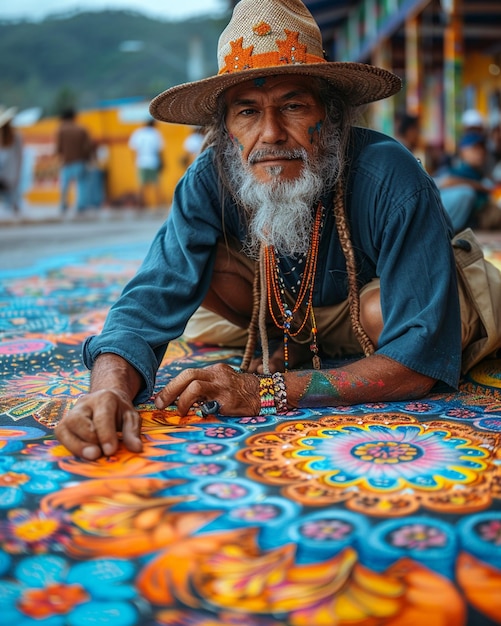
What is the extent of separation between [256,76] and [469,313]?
104 centimetres

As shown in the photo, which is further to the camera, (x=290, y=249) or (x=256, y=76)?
(x=290, y=249)

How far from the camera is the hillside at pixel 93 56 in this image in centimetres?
6419

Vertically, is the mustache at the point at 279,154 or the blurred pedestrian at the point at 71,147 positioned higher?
the blurred pedestrian at the point at 71,147

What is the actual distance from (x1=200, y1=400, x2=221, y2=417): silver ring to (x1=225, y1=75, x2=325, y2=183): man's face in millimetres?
738

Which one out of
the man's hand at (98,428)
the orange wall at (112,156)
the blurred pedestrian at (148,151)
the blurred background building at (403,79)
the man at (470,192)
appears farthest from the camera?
the orange wall at (112,156)

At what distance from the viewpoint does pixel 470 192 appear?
6789mm

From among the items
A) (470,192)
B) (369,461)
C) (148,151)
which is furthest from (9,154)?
(369,461)

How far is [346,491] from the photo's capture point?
156 cm

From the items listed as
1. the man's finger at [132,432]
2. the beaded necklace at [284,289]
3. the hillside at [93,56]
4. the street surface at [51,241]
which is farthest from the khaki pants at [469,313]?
the hillside at [93,56]

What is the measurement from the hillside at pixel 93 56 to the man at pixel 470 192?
178ft

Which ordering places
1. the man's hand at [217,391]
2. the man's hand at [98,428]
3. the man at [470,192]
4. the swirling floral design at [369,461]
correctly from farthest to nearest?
the man at [470,192], the man's hand at [217,391], the man's hand at [98,428], the swirling floral design at [369,461]

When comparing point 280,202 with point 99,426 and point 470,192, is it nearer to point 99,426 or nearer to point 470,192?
point 99,426

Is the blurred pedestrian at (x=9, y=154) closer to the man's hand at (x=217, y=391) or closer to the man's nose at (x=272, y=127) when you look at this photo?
the man's nose at (x=272, y=127)

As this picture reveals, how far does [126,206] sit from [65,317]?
54.0 feet
